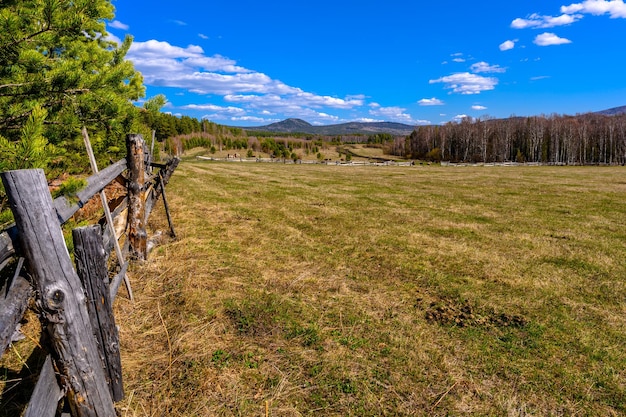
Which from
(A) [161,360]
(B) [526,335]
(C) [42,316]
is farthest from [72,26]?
(B) [526,335]

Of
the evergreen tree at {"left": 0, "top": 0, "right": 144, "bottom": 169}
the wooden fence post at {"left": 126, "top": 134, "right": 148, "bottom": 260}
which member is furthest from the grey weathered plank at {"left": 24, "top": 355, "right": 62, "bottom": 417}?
the wooden fence post at {"left": 126, "top": 134, "right": 148, "bottom": 260}

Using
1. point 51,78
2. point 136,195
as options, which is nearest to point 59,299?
point 51,78

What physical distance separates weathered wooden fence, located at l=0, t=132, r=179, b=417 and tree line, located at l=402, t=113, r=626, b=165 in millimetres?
83096

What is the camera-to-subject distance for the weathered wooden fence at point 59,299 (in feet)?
7.05

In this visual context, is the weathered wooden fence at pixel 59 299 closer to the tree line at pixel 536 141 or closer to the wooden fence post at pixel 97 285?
the wooden fence post at pixel 97 285

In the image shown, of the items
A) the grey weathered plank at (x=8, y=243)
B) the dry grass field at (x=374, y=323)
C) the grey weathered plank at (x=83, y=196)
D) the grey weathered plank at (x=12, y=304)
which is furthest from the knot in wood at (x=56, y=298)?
the dry grass field at (x=374, y=323)

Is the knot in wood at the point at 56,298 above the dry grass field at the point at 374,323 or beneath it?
above

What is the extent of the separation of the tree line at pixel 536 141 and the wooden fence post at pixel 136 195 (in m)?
81.4

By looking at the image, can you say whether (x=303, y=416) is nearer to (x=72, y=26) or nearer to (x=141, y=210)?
(x=72, y=26)

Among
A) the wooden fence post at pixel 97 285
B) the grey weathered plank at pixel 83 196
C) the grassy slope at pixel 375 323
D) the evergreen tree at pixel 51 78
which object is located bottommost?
the grassy slope at pixel 375 323

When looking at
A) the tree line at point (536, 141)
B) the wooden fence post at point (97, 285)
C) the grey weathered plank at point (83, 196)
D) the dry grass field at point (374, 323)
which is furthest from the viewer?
the tree line at point (536, 141)

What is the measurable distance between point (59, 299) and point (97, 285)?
17.7 inches

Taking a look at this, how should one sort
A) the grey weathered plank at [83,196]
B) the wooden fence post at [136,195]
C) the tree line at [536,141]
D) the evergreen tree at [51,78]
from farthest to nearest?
the tree line at [536,141]
the wooden fence post at [136,195]
the evergreen tree at [51,78]
the grey weathered plank at [83,196]

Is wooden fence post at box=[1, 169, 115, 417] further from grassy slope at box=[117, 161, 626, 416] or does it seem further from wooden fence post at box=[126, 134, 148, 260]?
wooden fence post at box=[126, 134, 148, 260]
